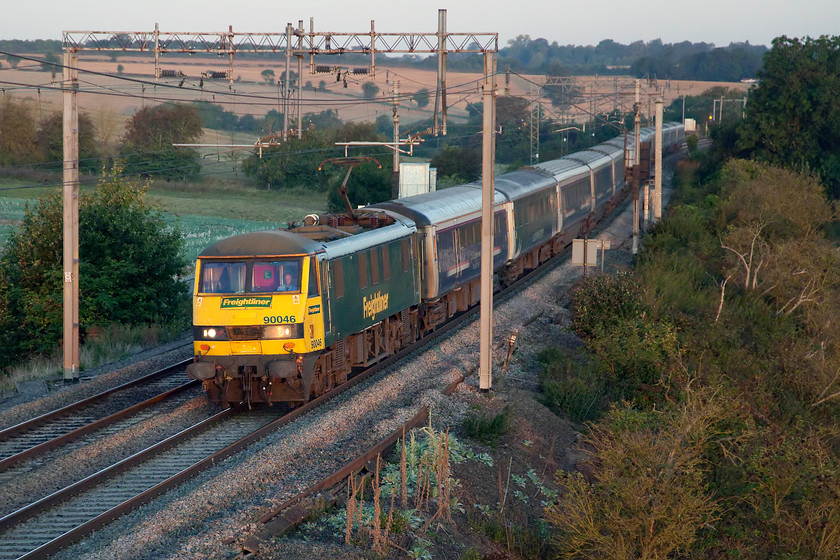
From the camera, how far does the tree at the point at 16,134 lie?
228ft

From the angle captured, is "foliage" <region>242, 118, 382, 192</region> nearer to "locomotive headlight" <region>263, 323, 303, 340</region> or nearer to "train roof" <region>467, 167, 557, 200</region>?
"train roof" <region>467, 167, 557, 200</region>

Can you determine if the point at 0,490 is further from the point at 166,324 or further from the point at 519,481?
the point at 166,324

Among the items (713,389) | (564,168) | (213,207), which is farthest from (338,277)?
(213,207)

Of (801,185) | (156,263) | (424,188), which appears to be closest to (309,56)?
(156,263)

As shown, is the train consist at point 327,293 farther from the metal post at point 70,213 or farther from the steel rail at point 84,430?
the metal post at point 70,213

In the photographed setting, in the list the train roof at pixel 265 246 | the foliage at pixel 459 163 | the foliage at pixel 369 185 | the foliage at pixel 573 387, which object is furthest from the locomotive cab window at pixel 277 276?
the foliage at pixel 459 163

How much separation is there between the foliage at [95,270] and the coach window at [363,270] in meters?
9.71

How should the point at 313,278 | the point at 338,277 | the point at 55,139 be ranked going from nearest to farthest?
the point at 313,278
the point at 338,277
the point at 55,139

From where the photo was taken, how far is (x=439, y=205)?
2064 cm

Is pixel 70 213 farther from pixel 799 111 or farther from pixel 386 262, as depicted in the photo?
pixel 799 111

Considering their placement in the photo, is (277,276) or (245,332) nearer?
(245,332)

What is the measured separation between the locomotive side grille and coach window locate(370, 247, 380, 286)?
3009 millimetres

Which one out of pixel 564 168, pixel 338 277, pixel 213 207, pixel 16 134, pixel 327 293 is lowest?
pixel 327 293

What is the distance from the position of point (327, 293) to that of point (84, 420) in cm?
425
